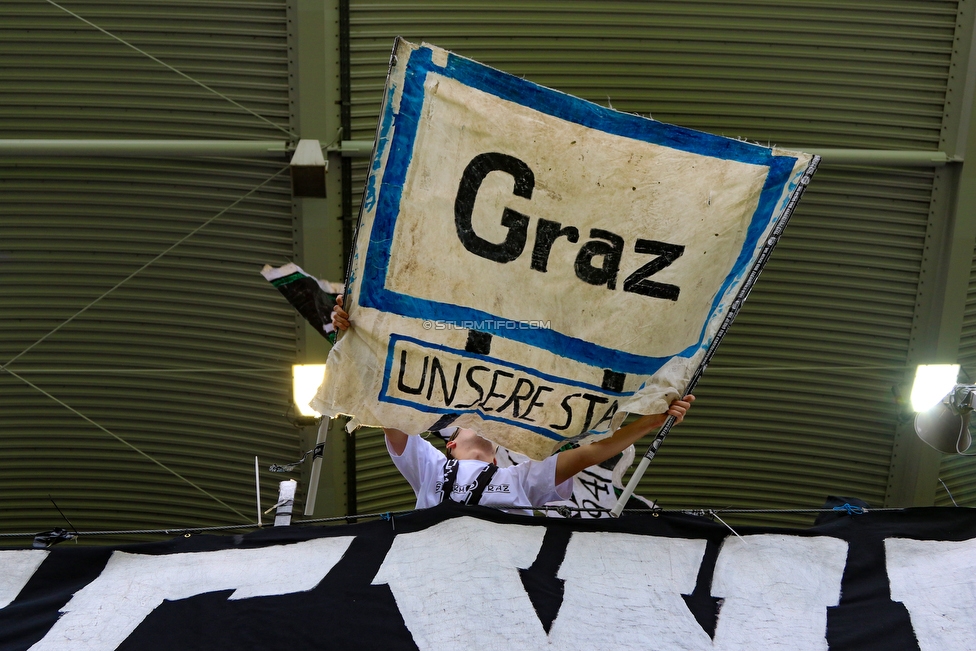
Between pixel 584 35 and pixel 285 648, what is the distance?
13.0 ft

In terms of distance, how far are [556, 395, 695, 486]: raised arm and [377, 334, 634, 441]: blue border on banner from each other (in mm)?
130

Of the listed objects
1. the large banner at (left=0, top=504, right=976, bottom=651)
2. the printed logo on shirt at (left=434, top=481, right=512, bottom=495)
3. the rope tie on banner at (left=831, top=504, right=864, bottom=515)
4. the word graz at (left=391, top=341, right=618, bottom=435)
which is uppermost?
the word graz at (left=391, top=341, right=618, bottom=435)

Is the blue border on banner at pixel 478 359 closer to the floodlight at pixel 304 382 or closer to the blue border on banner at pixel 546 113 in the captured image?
the blue border on banner at pixel 546 113

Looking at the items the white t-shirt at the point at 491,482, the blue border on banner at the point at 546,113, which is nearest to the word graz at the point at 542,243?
the blue border on banner at the point at 546,113

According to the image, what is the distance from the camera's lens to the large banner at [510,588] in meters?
2.45

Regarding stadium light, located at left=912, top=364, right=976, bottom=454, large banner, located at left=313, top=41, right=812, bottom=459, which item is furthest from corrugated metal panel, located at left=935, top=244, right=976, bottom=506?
large banner, located at left=313, top=41, right=812, bottom=459

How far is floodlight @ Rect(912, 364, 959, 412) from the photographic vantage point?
12.2ft

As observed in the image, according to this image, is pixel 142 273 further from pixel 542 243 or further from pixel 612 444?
pixel 612 444

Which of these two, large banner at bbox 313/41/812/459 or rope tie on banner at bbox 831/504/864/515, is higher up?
large banner at bbox 313/41/812/459

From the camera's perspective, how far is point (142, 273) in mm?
5215

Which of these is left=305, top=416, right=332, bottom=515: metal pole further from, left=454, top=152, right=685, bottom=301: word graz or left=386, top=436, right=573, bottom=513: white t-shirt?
left=454, top=152, right=685, bottom=301: word graz

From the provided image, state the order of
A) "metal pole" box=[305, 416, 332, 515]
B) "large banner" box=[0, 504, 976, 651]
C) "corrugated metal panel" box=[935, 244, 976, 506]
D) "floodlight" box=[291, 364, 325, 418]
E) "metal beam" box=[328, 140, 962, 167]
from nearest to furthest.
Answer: "large banner" box=[0, 504, 976, 651]
"metal pole" box=[305, 416, 332, 515]
"floodlight" box=[291, 364, 325, 418]
"metal beam" box=[328, 140, 962, 167]
"corrugated metal panel" box=[935, 244, 976, 506]

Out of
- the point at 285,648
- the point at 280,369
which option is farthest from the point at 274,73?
the point at 285,648

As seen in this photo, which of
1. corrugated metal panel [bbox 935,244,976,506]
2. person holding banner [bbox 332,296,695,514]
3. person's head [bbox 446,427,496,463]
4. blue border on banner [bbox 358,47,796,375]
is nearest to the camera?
blue border on banner [bbox 358,47,796,375]
